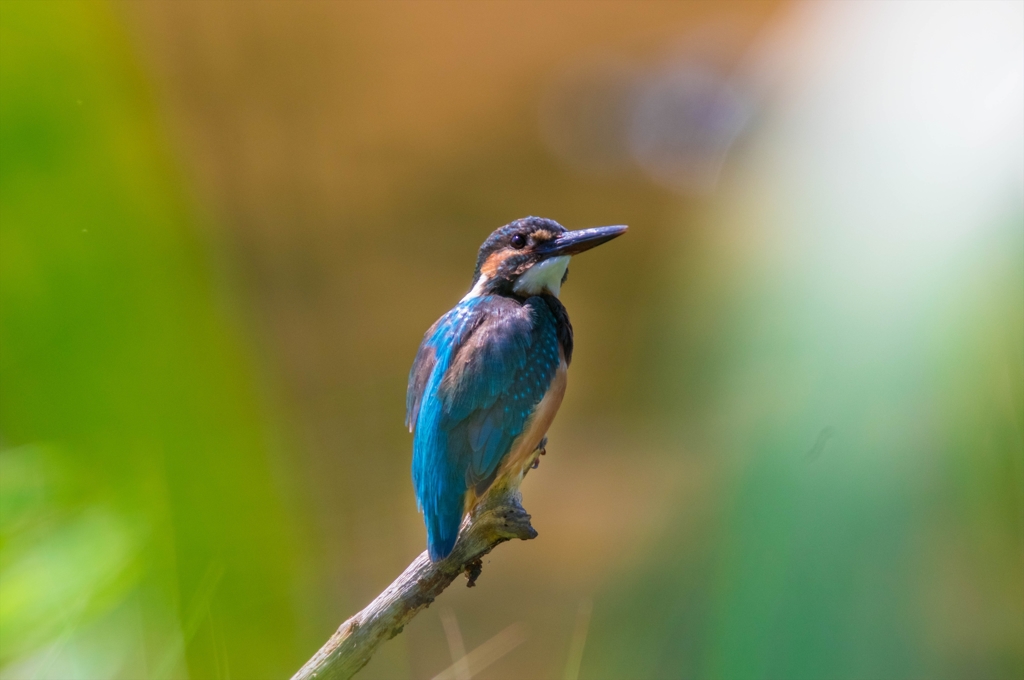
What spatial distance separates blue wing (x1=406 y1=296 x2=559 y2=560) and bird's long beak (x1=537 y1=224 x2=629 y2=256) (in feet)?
0.32

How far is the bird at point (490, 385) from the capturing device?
0.96 metres

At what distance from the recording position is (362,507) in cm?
248

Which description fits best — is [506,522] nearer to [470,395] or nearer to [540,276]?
[470,395]

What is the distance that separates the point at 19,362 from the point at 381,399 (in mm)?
1414

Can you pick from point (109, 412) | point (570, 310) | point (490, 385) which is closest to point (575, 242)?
point (490, 385)

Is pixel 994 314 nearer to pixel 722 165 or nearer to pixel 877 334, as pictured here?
pixel 877 334

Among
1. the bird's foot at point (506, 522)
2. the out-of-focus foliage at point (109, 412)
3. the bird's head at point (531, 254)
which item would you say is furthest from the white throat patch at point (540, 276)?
the out-of-focus foliage at point (109, 412)

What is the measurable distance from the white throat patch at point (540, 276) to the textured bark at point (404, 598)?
1.19 feet

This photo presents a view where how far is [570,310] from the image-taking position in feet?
8.03

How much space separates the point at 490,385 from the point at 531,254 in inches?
9.6

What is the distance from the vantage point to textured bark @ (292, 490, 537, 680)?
805mm

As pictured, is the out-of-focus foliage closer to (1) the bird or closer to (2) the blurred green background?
(2) the blurred green background

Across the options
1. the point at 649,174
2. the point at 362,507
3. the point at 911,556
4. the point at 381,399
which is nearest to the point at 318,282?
the point at 381,399

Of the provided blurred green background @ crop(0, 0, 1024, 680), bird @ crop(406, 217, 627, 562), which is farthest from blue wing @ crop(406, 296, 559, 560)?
blurred green background @ crop(0, 0, 1024, 680)
